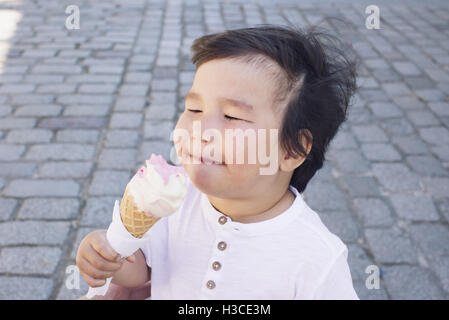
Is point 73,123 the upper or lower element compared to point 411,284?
upper

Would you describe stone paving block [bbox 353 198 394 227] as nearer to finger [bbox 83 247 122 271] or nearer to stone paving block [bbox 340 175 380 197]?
stone paving block [bbox 340 175 380 197]

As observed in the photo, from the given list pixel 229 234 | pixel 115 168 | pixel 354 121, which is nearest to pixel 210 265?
pixel 229 234

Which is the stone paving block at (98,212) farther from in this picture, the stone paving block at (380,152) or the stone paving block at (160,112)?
the stone paving block at (380,152)

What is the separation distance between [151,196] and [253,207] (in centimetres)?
35

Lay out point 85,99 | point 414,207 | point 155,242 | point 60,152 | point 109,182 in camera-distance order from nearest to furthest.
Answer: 1. point 155,242
2. point 414,207
3. point 109,182
4. point 60,152
5. point 85,99

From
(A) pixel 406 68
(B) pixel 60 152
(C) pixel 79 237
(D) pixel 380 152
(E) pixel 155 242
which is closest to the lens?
(E) pixel 155 242

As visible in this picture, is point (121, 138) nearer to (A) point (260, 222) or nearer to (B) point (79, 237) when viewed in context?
(B) point (79, 237)

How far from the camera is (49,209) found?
286cm

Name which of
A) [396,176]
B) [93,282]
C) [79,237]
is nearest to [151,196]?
[93,282]

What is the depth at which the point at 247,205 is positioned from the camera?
143cm

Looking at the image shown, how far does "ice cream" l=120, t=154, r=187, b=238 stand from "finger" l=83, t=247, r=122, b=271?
0.11 meters

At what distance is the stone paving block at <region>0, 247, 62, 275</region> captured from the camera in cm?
245

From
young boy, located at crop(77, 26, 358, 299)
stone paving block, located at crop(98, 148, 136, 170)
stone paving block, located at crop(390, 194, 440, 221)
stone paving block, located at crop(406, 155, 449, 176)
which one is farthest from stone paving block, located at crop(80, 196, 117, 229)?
stone paving block, located at crop(406, 155, 449, 176)
